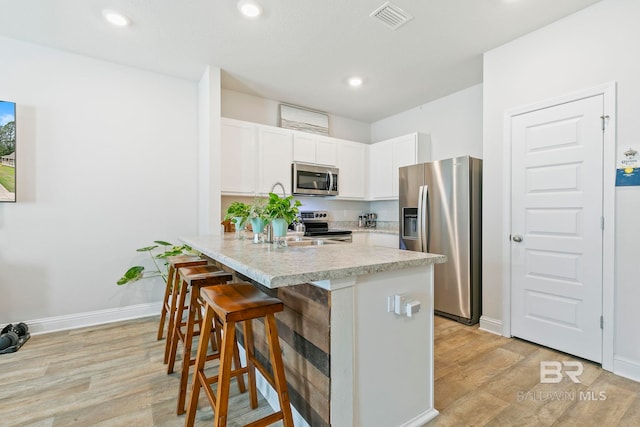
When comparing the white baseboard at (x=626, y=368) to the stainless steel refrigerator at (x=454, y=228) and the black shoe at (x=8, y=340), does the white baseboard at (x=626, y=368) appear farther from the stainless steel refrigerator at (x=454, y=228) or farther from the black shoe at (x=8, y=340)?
the black shoe at (x=8, y=340)

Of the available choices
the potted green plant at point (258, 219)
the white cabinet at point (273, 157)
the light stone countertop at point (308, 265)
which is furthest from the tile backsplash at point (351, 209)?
the light stone countertop at point (308, 265)

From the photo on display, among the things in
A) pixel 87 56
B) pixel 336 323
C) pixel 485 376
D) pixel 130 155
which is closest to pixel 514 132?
pixel 485 376

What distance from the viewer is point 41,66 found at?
2875 millimetres

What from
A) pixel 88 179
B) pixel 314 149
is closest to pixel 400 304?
pixel 314 149

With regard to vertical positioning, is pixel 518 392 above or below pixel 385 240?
below

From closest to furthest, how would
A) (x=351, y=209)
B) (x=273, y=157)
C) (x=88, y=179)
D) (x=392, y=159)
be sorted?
(x=88, y=179), (x=273, y=157), (x=392, y=159), (x=351, y=209)

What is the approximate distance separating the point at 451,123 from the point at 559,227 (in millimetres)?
2109

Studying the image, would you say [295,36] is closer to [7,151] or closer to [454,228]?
[454,228]

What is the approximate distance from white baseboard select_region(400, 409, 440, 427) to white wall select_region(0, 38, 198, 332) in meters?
3.07

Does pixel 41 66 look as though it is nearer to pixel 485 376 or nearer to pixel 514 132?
pixel 514 132

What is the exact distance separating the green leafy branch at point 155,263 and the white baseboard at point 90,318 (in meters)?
0.35

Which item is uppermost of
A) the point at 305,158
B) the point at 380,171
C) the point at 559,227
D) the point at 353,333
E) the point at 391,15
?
the point at 391,15

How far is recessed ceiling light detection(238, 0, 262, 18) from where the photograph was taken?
225 centimetres

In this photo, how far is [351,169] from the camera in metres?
4.74
